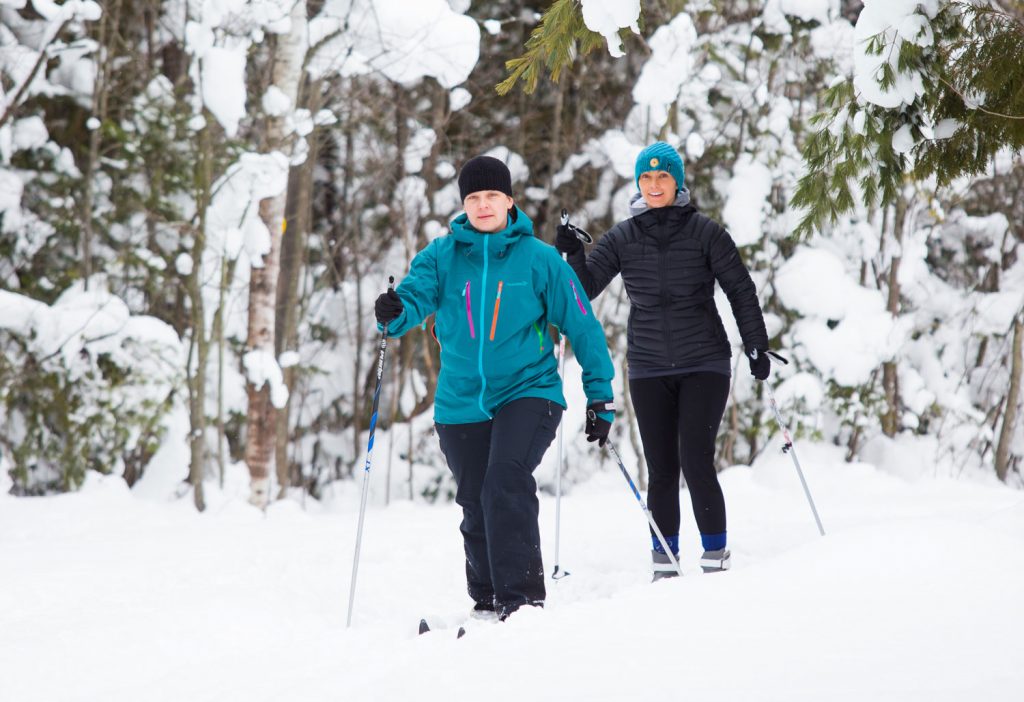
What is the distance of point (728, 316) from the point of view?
27.5 ft

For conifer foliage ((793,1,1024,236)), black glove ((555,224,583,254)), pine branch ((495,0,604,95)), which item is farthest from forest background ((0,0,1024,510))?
pine branch ((495,0,604,95))

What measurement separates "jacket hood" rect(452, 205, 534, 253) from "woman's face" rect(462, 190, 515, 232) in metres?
0.03

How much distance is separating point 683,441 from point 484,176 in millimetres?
1465

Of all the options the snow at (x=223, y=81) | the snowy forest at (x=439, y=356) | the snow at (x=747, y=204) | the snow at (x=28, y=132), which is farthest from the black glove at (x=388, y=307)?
the snow at (x=28, y=132)

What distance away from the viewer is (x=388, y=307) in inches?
134

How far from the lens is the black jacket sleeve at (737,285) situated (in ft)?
13.3

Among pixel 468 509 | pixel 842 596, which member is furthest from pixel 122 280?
pixel 842 596

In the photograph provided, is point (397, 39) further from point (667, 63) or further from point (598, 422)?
point (598, 422)

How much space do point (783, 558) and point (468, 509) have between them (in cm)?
116

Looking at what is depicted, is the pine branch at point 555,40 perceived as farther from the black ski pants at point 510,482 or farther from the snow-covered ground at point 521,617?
the snow-covered ground at point 521,617

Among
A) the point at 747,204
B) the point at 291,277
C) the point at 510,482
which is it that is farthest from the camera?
the point at 291,277

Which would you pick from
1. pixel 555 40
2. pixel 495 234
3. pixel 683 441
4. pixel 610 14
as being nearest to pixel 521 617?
pixel 495 234

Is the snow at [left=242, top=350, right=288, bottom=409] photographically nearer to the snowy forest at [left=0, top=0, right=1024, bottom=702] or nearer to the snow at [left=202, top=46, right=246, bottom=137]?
the snowy forest at [left=0, top=0, right=1024, bottom=702]

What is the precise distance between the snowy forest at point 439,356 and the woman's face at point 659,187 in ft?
2.06
